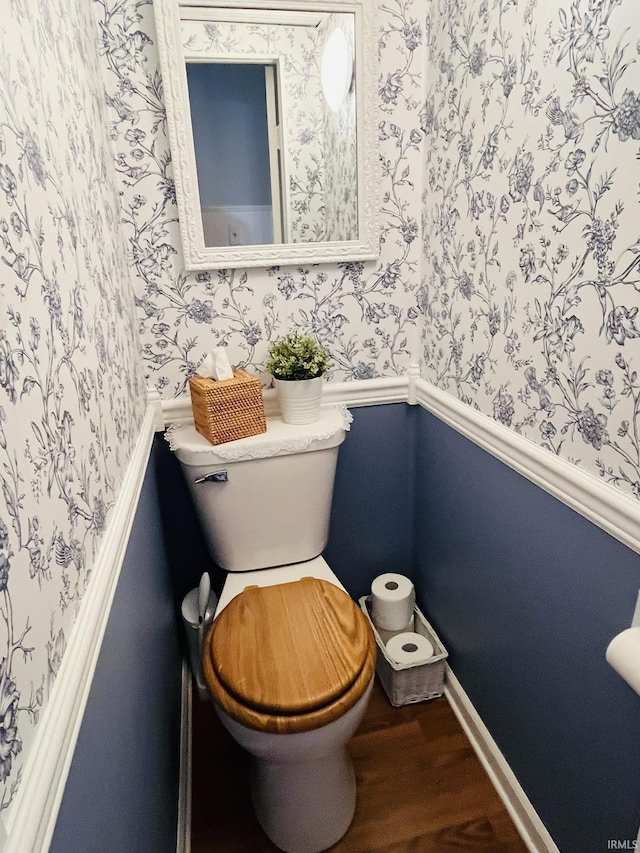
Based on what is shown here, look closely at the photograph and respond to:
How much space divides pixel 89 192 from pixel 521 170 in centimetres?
75

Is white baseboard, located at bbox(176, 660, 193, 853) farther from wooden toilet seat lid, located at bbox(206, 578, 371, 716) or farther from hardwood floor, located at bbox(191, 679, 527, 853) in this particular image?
wooden toilet seat lid, located at bbox(206, 578, 371, 716)

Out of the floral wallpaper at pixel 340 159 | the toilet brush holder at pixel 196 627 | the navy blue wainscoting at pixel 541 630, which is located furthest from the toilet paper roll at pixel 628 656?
the floral wallpaper at pixel 340 159

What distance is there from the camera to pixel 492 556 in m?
1.18

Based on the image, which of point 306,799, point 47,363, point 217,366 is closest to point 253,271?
point 217,366

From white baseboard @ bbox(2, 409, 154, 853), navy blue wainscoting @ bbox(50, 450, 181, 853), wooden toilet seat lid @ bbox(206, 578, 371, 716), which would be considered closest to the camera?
white baseboard @ bbox(2, 409, 154, 853)

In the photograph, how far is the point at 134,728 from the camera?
81 centimetres

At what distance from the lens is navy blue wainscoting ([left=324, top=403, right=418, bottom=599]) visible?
5.02 ft

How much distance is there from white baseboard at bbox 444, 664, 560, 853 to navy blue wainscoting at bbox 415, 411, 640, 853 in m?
0.03

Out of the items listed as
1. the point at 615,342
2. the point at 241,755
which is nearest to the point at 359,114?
the point at 615,342

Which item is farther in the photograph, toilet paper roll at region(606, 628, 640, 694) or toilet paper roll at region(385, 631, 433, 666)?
toilet paper roll at region(385, 631, 433, 666)

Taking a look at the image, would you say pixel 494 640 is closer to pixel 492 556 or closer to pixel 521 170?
pixel 492 556

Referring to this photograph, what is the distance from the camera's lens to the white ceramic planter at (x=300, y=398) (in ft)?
4.31

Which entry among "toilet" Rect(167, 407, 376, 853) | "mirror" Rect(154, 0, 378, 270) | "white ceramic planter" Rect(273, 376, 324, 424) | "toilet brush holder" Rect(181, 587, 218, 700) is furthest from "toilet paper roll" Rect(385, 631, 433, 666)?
"mirror" Rect(154, 0, 378, 270)

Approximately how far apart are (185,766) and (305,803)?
0.33 meters
